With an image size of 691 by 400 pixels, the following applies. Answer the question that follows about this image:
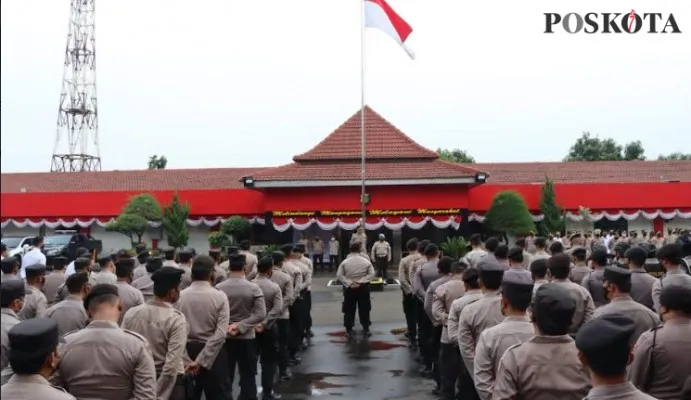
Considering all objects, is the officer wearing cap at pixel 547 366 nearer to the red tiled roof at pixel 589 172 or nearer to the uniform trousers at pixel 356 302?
the uniform trousers at pixel 356 302

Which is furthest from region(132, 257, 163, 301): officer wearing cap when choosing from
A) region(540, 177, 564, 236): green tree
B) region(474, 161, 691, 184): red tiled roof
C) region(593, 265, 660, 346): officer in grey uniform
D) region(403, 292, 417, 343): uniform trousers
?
region(474, 161, 691, 184): red tiled roof

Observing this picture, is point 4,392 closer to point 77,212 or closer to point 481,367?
point 481,367

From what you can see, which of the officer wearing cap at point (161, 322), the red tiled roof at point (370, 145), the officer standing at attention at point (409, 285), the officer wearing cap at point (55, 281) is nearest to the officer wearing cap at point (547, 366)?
the officer wearing cap at point (161, 322)

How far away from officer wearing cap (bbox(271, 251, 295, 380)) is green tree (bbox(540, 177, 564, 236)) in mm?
18677

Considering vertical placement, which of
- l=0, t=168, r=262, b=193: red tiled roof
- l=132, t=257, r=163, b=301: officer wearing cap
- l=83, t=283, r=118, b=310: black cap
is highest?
l=0, t=168, r=262, b=193: red tiled roof

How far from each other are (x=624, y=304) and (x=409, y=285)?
235 inches

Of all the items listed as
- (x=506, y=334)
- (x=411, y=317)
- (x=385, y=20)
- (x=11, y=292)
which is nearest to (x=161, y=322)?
(x=11, y=292)

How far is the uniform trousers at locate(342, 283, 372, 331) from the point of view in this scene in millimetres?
12234

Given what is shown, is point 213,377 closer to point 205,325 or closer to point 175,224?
point 205,325

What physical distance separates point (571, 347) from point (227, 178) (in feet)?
99.7

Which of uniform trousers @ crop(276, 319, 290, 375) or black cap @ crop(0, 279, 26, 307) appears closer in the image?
black cap @ crop(0, 279, 26, 307)

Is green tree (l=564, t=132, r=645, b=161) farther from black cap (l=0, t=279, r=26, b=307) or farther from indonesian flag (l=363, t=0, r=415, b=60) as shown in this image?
black cap (l=0, t=279, r=26, b=307)

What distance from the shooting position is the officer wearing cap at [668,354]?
13.6 feet

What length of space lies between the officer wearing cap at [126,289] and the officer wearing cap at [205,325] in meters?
1.12
